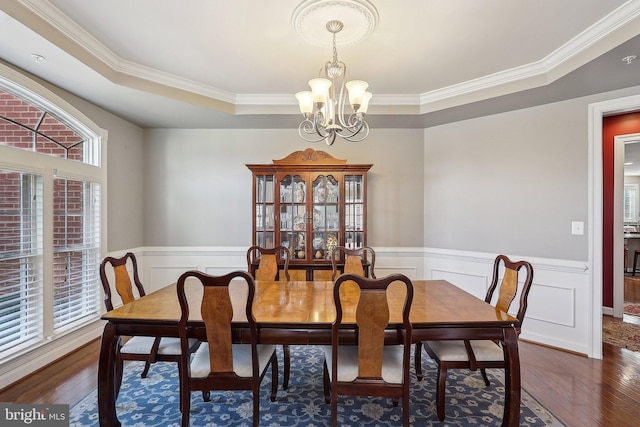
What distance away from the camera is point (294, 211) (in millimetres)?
3781

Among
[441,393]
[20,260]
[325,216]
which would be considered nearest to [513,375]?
[441,393]

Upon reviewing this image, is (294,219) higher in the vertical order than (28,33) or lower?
lower

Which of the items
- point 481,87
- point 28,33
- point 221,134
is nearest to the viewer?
point 28,33

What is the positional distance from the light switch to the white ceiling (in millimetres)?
1240

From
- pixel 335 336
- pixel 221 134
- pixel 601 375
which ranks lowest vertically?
pixel 601 375

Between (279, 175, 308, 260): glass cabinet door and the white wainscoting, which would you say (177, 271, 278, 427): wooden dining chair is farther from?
the white wainscoting

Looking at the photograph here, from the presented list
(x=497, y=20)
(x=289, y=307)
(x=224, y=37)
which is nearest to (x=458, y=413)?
(x=289, y=307)

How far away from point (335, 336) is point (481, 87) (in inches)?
113

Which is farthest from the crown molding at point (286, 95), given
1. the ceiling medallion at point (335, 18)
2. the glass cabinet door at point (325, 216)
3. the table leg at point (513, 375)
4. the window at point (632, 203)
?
the window at point (632, 203)

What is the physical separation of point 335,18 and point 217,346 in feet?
7.05

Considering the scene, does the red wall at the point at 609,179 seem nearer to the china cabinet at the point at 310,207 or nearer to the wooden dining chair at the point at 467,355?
the wooden dining chair at the point at 467,355

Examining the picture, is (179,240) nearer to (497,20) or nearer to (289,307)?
(289,307)

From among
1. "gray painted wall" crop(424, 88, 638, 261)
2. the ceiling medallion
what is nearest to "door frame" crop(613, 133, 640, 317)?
"gray painted wall" crop(424, 88, 638, 261)

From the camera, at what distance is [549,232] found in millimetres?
3174
